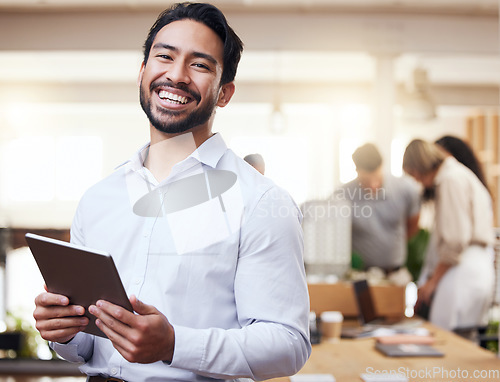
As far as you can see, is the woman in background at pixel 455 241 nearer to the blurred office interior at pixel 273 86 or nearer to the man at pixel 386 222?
the man at pixel 386 222

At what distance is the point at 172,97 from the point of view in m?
1.06

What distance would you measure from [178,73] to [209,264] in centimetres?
35

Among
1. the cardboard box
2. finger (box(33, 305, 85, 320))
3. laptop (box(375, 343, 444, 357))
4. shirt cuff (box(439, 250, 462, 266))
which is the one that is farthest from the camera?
shirt cuff (box(439, 250, 462, 266))

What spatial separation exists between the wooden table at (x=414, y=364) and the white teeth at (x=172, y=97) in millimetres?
720

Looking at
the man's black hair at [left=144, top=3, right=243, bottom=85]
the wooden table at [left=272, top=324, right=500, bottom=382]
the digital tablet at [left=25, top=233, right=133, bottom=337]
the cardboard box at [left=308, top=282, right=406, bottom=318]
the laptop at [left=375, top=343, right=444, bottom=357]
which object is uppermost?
the man's black hair at [left=144, top=3, right=243, bottom=85]

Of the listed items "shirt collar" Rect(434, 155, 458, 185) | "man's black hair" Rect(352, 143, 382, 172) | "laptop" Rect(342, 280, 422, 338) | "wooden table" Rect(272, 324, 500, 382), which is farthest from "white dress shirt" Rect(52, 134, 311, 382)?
"shirt collar" Rect(434, 155, 458, 185)

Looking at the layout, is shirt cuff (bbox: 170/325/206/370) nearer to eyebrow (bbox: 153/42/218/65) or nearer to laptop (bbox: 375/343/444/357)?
eyebrow (bbox: 153/42/218/65)

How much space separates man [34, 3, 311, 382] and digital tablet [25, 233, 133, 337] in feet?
0.06

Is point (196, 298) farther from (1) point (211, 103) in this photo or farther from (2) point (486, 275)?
(2) point (486, 275)

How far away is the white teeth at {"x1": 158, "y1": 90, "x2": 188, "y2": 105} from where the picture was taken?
1.06m

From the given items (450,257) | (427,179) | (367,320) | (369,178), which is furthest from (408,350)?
(427,179)

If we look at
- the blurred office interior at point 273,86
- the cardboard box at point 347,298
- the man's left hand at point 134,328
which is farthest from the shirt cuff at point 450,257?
the man's left hand at point 134,328

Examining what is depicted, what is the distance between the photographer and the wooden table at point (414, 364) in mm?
1521

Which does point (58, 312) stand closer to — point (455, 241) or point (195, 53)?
point (195, 53)
